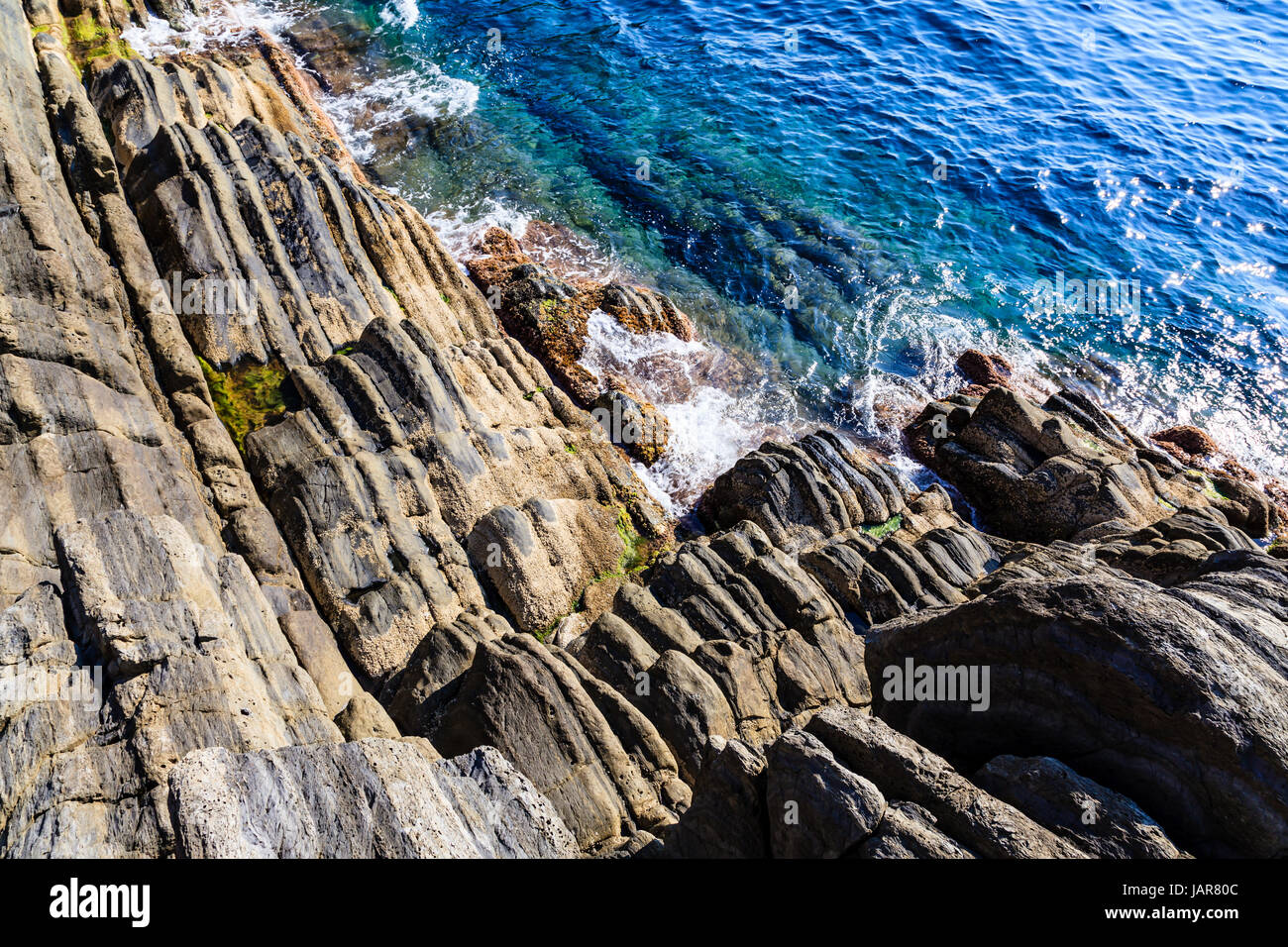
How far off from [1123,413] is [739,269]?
1529 centimetres

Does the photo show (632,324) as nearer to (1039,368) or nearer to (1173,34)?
(1039,368)

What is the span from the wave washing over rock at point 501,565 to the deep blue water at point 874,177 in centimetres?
260

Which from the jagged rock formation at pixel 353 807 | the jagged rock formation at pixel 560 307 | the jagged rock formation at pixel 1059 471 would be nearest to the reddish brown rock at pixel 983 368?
the jagged rock formation at pixel 1059 471

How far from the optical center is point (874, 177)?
3603 centimetres

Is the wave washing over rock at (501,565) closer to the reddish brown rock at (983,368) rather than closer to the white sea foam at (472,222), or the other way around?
the reddish brown rock at (983,368)

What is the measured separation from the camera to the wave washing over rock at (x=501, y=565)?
8453 millimetres

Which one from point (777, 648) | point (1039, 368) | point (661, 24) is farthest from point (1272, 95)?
point (777, 648)

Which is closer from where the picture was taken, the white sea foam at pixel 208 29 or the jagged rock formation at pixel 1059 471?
the jagged rock formation at pixel 1059 471

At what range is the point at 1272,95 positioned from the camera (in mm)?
45531

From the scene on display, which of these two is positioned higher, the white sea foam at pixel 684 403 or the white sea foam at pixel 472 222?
the white sea foam at pixel 472 222

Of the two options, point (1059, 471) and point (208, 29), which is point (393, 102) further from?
point (1059, 471)

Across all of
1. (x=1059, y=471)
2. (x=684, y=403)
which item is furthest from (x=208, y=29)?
(x=1059, y=471)

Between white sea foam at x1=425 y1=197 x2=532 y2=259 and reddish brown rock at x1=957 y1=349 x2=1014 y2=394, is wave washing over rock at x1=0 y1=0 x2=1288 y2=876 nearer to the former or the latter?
reddish brown rock at x1=957 y1=349 x2=1014 y2=394

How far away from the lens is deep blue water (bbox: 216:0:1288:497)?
29516 millimetres
